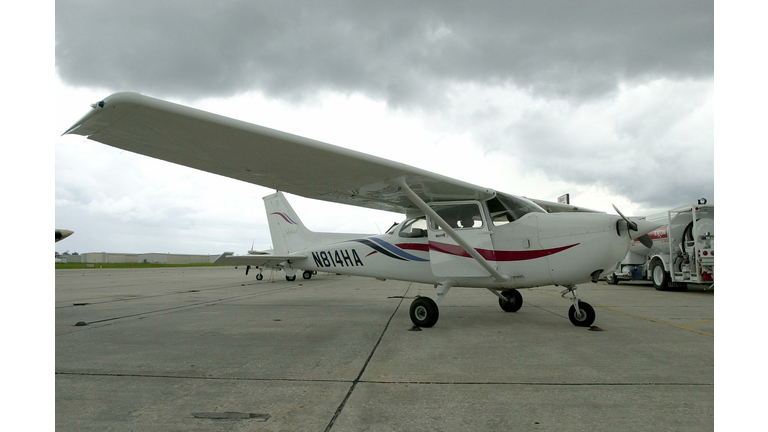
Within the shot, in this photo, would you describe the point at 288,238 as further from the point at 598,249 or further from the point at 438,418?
the point at 438,418

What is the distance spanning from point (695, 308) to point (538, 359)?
6655 millimetres

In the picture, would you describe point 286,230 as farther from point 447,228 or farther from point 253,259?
point 447,228

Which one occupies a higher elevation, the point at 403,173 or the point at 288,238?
the point at 403,173

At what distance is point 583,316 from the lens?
5887 mm

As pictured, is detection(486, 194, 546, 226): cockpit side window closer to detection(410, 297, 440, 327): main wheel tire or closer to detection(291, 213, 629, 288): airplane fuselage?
detection(291, 213, 629, 288): airplane fuselage

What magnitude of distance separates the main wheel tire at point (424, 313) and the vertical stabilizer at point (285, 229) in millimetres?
10857

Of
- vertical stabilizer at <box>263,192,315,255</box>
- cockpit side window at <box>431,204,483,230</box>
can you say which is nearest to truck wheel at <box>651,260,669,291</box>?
cockpit side window at <box>431,204,483,230</box>

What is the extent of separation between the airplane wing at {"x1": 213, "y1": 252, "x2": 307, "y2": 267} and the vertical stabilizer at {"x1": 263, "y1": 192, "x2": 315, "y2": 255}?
85 cm

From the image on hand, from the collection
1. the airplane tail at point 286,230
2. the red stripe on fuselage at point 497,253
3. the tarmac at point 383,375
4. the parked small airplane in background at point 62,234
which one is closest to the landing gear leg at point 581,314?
the tarmac at point 383,375

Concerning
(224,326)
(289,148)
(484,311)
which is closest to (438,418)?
(289,148)

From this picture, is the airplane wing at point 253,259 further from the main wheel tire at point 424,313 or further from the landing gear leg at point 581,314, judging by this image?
the landing gear leg at point 581,314

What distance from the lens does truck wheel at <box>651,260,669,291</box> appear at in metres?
13.6

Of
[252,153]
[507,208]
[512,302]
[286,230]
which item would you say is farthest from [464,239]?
[286,230]

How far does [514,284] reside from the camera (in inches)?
238
